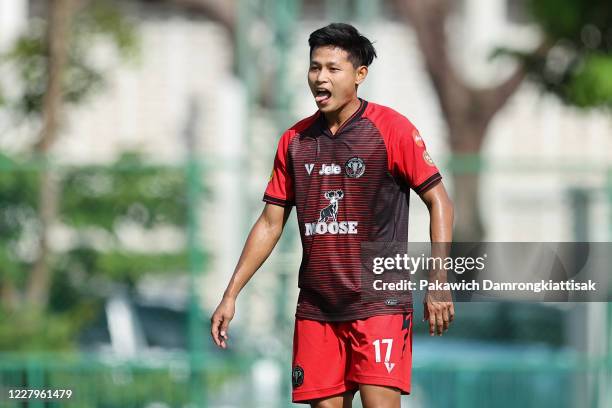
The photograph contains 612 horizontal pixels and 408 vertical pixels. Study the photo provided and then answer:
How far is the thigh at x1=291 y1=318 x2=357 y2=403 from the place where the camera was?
234 inches

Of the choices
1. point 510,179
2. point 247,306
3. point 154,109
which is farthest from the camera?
point 154,109

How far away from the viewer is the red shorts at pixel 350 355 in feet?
19.1

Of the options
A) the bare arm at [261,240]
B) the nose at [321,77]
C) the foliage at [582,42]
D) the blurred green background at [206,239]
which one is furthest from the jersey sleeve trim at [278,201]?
the foliage at [582,42]

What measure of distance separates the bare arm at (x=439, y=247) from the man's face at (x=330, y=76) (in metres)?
0.51

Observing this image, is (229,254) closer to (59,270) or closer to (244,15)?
(59,270)

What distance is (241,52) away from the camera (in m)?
12.9

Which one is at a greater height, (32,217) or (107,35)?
(107,35)

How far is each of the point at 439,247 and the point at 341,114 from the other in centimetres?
67

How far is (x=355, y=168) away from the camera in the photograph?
5.81 m

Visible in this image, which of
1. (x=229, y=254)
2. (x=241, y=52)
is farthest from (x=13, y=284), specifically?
(x=241, y=52)

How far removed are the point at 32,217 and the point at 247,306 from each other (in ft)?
6.16

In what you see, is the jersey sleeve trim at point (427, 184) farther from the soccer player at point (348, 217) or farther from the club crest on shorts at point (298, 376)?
the club crest on shorts at point (298, 376)

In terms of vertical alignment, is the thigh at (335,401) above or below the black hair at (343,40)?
below

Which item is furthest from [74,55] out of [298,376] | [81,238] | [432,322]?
[432,322]
